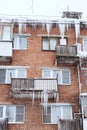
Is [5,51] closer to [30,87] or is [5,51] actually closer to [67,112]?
[30,87]

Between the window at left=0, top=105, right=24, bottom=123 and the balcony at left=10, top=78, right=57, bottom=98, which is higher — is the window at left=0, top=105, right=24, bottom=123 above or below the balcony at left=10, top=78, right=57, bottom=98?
below

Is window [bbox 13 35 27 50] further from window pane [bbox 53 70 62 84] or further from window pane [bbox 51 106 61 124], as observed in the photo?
window pane [bbox 51 106 61 124]

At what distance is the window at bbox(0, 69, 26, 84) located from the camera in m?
23.5

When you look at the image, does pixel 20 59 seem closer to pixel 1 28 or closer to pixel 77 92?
pixel 1 28

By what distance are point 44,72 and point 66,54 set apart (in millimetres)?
1872

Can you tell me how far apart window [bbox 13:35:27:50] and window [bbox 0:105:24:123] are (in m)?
4.41

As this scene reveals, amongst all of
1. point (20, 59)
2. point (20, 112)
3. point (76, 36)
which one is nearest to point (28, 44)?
point (20, 59)

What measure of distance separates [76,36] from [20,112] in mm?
6868

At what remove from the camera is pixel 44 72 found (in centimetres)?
2398

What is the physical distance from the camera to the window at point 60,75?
935 inches

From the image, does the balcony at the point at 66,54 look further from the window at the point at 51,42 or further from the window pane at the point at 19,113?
the window pane at the point at 19,113

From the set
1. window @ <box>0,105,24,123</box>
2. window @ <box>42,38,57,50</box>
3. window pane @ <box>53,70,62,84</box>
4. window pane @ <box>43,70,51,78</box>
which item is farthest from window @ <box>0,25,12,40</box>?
window @ <box>0,105,24,123</box>

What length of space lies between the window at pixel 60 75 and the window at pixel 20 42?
8.10 ft

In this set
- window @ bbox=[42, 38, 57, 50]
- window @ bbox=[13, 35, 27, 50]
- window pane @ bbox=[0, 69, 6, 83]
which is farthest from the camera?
window @ bbox=[42, 38, 57, 50]
